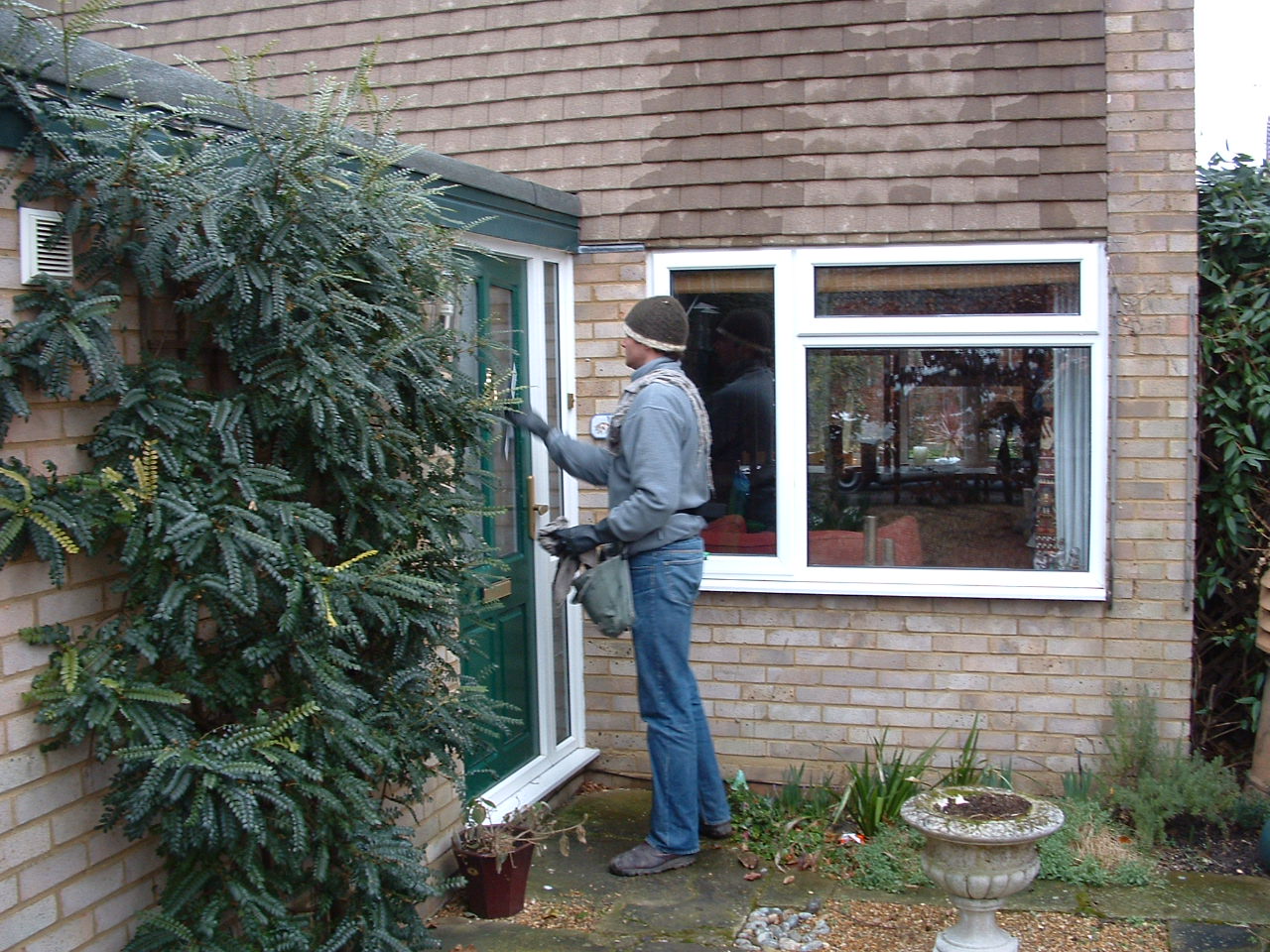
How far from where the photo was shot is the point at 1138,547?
4.98m

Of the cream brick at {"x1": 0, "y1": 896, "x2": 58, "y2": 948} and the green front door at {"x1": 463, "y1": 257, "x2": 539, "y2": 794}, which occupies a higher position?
the green front door at {"x1": 463, "y1": 257, "x2": 539, "y2": 794}

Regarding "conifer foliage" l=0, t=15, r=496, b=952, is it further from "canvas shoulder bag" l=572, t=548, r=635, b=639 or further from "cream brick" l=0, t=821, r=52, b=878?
"canvas shoulder bag" l=572, t=548, r=635, b=639

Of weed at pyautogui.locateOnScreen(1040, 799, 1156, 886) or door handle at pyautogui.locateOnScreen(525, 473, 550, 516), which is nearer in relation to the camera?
weed at pyautogui.locateOnScreen(1040, 799, 1156, 886)

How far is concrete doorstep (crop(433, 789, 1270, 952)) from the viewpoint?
156 inches

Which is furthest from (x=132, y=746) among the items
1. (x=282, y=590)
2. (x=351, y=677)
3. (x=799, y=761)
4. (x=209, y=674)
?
(x=799, y=761)

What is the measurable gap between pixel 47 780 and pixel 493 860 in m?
1.71

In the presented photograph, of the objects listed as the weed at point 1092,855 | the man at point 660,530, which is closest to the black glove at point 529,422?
the man at point 660,530

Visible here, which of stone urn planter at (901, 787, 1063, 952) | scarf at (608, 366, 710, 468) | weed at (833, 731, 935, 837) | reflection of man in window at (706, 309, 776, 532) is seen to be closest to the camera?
stone urn planter at (901, 787, 1063, 952)

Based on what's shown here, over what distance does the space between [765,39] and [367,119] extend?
187 cm

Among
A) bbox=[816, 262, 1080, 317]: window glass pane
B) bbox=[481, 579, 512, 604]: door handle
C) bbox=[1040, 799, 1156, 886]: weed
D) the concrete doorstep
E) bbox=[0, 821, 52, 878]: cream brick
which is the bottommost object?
the concrete doorstep

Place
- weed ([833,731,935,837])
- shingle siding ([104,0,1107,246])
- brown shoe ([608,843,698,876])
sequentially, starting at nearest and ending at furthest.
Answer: brown shoe ([608,843,698,876])
weed ([833,731,935,837])
shingle siding ([104,0,1107,246])

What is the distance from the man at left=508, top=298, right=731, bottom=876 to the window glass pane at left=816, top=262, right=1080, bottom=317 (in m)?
1.04

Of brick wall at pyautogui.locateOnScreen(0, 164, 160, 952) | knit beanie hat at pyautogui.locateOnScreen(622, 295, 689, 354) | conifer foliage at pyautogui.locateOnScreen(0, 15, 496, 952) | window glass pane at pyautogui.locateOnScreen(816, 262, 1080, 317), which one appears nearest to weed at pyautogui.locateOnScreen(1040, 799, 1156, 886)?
window glass pane at pyautogui.locateOnScreen(816, 262, 1080, 317)

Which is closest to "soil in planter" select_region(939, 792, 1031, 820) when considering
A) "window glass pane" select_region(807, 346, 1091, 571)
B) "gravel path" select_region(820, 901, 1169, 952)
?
"gravel path" select_region(820, 901, 1169, 952)
